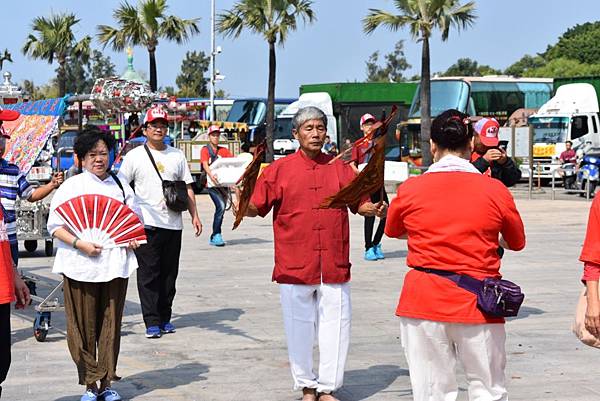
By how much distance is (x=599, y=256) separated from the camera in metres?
4.73

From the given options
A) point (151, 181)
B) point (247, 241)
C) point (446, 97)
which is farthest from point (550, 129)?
point (151, 181)

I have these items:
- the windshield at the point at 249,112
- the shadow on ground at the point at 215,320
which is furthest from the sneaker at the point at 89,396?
the windshield at the point at 249,112

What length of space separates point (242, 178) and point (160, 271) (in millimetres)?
2534

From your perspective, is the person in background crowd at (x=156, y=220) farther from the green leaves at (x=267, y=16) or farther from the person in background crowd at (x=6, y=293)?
the green leaves at (x=267, y=16)

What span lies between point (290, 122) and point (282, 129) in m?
0.81

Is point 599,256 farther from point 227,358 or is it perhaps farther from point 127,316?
point 127,316

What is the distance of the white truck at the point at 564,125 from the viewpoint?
118ft

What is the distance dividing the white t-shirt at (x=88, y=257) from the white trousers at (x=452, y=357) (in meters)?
2.38

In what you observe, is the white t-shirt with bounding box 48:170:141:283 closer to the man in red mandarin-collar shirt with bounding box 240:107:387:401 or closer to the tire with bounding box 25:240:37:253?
the man in red mandarin-collar shirt with bounding box 240:107:387:401

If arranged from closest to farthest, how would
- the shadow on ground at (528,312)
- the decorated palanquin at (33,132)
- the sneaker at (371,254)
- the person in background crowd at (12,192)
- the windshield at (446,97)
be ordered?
the person in background crowd at (12,192)
the shadow on ground at (528,312)
the decorated palanquin at (33,132)
the sneaker at (371,254)
the windshield at (446,97)

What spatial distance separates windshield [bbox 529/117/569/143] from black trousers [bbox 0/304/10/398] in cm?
3182

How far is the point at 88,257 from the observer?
7.34 m

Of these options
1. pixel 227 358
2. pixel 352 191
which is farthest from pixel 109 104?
pixel 352 191

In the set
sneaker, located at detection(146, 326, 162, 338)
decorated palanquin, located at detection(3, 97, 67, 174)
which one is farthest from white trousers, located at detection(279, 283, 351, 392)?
decorated palanquin, located at detection(3, 97, 67, 174)
